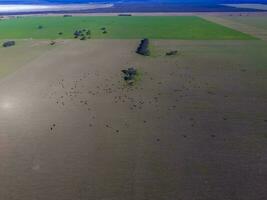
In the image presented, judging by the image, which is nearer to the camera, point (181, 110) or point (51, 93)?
point (181, 110)

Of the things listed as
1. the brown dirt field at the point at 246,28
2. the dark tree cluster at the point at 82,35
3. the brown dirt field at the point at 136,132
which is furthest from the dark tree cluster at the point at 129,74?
the brown dirt field at the point at 246,28

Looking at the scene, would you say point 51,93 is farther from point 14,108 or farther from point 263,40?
point 263,40

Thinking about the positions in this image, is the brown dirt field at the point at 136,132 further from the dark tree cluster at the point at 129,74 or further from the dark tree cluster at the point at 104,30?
the dark tree cluster at the point at 104,30

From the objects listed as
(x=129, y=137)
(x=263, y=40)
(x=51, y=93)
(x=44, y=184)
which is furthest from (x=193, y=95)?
(x=263, y=40)

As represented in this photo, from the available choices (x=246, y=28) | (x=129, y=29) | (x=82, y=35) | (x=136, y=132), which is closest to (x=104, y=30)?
(x=129, y=29)

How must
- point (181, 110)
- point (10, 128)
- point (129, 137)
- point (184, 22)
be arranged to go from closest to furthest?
point (129, 137) < point (10, 128) < point (181, 110) < point (184, 22)

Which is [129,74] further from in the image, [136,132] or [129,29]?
[129,29]

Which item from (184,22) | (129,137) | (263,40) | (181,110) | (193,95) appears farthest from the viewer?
(184,22)

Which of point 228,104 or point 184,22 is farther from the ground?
point 184,22
